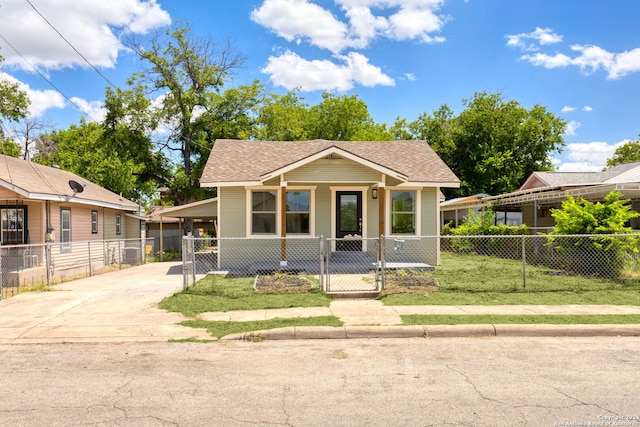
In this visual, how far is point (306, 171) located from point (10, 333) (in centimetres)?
855

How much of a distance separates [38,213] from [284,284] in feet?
35.4

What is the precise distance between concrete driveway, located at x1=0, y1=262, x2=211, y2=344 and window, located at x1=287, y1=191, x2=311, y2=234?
446 centimetres

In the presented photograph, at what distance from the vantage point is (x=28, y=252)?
1483 centimetres

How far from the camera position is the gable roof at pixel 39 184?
46.1 ft

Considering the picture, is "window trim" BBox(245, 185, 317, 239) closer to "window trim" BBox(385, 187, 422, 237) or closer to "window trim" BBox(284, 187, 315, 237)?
"window trim" BBox(284, 187, 315, 237)

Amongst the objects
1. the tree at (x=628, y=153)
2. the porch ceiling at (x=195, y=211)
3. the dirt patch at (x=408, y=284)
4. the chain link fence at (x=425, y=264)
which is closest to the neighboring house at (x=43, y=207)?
the porch ceiling at (x=195, y=211)

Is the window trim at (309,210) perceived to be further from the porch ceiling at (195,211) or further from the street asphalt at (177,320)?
the porch ceiling at (195,211)

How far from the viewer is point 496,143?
39250 mm

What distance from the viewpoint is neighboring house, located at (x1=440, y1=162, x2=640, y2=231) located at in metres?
15.6

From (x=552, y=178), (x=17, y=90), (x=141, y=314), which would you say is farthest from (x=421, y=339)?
(x=17, y=90)

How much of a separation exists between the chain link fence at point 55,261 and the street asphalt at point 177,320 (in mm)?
2283

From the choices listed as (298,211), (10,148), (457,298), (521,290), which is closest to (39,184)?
(298,211)

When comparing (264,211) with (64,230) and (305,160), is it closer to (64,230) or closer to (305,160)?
(305,160)

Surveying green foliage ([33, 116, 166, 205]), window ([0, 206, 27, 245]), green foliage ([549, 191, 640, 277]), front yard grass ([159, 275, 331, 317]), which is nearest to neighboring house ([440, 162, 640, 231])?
green foliage ([549, 191, 640, 277])
